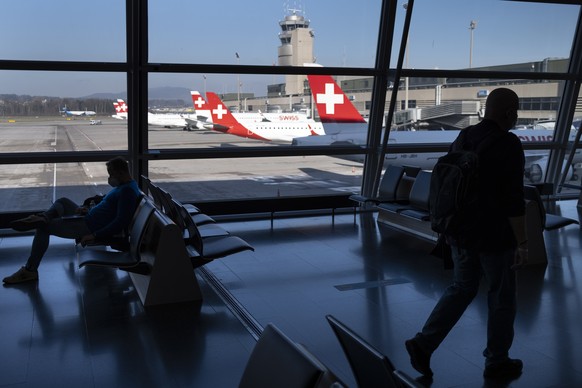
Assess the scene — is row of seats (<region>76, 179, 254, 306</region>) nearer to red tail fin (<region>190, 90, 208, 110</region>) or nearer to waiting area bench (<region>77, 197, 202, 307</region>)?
waiting area bench (<region>77, 197, 202, 307</region>)

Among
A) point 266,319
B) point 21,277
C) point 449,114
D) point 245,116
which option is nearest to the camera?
point 266,319

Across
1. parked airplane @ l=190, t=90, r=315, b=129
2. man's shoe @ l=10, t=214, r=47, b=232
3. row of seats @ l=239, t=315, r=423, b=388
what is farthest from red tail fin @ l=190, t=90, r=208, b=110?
row of seats @ l=239, t=315, r=423, b=388

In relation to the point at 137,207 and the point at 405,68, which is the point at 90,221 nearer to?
the point at 137,207

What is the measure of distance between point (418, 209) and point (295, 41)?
293 centimetres

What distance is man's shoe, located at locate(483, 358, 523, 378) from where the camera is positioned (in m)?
3.26

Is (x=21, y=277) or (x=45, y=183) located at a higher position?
(x=45, y=183)

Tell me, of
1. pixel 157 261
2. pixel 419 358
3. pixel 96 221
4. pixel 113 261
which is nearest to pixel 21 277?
pixel 96 221

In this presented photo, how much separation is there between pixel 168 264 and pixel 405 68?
17.3ft

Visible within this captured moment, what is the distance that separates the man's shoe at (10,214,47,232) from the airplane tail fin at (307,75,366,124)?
475cm

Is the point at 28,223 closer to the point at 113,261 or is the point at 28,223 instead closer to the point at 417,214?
the point at 113,261

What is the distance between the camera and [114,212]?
506cm

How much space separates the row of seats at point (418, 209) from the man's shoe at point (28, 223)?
3.64m

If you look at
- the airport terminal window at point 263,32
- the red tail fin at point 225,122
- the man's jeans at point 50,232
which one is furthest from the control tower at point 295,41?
the man's jeans at point 50,232

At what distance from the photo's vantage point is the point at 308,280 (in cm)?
525
